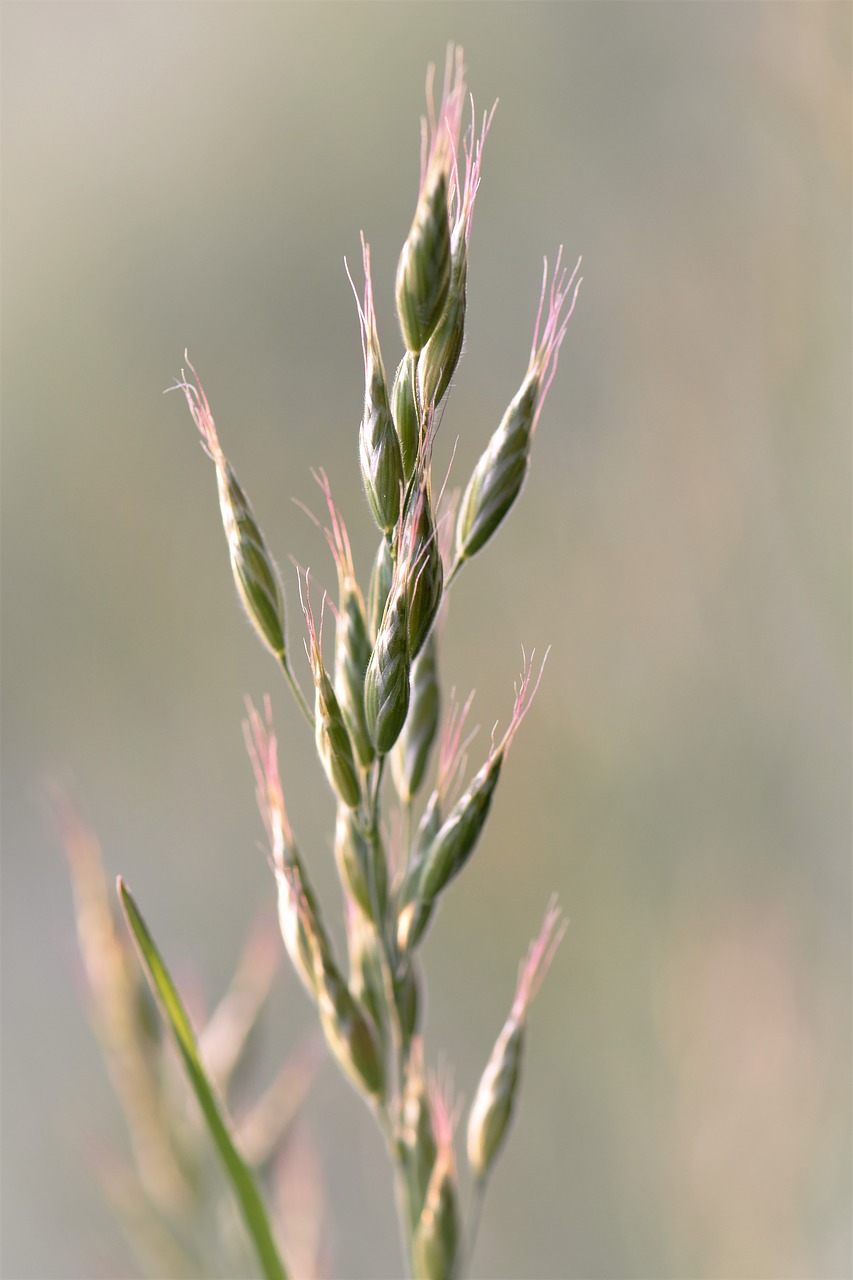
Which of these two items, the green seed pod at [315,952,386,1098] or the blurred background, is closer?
the green seed pod at [315,952,386,1098]

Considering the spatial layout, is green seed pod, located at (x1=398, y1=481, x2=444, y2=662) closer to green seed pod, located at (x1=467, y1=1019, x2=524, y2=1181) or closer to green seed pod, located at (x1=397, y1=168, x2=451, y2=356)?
green seed pod, located at (x1=397, y1=168, x2=451, y2=356)

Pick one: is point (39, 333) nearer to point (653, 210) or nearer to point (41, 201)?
point (41, 201)

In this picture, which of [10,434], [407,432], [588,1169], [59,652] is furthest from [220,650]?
[407,432]

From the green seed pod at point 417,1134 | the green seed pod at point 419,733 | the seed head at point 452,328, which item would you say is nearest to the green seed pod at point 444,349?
the seed head at point 452,328

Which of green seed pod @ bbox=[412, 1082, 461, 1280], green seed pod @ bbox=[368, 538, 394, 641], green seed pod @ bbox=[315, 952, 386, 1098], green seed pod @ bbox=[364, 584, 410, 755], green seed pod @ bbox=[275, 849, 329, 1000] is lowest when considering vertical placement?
green seed pod @ bbox=[412, 1082, 461, 1280]

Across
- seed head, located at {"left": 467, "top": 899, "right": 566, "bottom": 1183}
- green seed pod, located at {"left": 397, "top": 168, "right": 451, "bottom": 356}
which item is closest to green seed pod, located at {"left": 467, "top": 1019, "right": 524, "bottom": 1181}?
seed head, located at {"left": 467, "top": 899, "right": 566, "bottom": 1183}

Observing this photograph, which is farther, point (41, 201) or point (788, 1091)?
point (41, 201)

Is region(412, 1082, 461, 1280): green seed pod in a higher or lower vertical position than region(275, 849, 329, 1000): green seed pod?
lower
